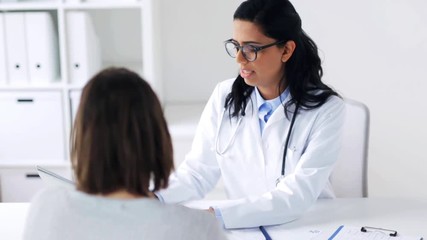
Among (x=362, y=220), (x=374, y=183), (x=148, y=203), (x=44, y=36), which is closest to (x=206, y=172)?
(x=362, y=220)

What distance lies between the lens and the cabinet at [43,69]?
2568mm

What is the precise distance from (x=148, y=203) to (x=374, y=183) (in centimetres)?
221

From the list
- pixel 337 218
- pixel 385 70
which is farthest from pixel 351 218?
pixel 385 70

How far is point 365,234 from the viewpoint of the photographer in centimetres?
139

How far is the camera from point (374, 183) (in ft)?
9.54

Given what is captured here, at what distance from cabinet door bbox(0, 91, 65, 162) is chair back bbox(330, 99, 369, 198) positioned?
1.43 metres

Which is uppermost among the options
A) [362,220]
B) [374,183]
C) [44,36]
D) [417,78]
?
[44,36]

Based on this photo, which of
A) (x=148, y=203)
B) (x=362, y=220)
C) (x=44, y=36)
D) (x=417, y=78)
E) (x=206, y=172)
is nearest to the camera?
(x=148, y=203)

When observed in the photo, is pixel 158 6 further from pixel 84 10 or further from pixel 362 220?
pixel 362 220

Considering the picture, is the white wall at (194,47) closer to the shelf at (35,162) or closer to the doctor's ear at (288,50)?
the shelf at (35,162)

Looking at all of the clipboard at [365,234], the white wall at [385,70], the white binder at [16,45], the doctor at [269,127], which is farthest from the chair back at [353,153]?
the white binder at [16,45]

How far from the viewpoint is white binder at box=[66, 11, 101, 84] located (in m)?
2.56

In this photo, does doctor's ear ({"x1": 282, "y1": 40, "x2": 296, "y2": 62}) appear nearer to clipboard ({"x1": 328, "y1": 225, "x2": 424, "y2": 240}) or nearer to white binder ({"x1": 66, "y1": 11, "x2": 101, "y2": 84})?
clipboard ({"x1": 328, "y1": 225, "x2": 424, "y2": 240})

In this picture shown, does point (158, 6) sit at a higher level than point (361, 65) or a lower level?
higher
